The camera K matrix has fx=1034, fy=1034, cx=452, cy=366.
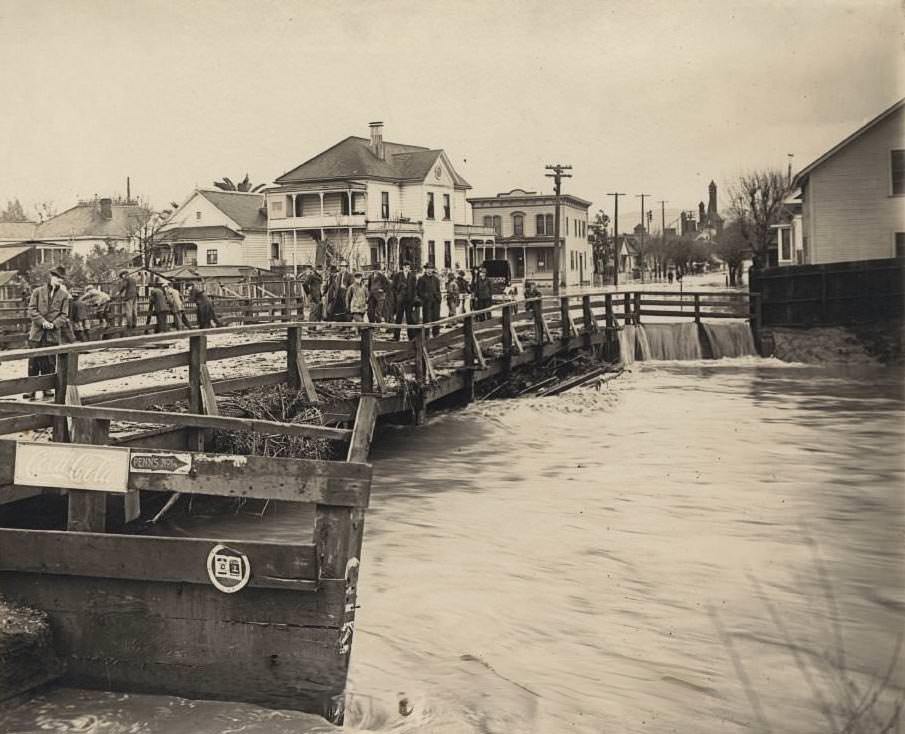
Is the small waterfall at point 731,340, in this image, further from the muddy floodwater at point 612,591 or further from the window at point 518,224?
the window at point 518,224

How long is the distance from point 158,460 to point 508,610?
291 cm

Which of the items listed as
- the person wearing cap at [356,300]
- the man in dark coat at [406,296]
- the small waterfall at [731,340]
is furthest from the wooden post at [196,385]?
the small waterfall at [731,340]

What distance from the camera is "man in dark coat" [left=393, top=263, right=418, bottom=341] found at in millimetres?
19875

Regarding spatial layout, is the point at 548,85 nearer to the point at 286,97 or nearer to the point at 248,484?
the point at 286,97

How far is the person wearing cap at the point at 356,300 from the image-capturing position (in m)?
20.2

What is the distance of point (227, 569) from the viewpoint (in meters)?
4.32

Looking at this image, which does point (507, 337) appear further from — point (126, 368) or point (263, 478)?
point (263, 478)

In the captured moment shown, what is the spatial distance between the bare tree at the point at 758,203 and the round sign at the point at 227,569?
19.0m

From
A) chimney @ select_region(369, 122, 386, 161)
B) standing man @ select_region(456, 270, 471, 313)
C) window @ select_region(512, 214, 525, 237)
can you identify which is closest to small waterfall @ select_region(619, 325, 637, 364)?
standing man @ select_region(456, 270, 471, 313)

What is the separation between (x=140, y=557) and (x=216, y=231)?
146 feet

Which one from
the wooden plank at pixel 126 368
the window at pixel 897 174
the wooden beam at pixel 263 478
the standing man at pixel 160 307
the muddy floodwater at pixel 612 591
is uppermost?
the window at pixel 897 174

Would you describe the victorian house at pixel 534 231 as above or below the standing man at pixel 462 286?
above

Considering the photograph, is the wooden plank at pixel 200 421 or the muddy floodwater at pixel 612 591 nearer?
the wooden plank at pixel 200 421

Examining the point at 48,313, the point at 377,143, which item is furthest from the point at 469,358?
the point at 377,143
